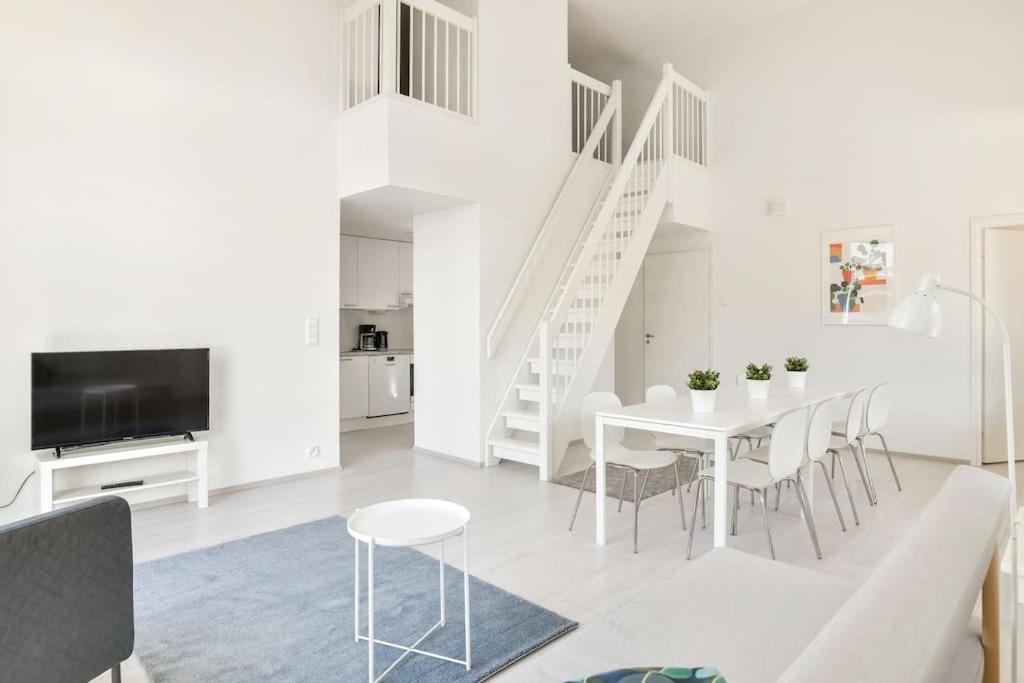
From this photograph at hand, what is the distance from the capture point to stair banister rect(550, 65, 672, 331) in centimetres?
486

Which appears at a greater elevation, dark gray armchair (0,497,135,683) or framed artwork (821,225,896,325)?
framed artwork (821,225,896,325)

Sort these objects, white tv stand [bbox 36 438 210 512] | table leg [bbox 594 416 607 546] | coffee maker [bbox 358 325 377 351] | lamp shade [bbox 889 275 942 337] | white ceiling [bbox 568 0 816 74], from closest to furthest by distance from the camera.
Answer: lamp shade [bbox 889 275 942 337]
table leg [bbox 594 416 607 546]
white tv stand [bbox 36 438 210 512]
white ceiling [bbox 568 0 816 74]
coffee maker [bbox 358 325 377 351]

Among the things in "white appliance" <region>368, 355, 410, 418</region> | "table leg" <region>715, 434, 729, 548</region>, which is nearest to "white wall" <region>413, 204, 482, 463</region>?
"white appliance" <region>368, 355, 410, 418</region>

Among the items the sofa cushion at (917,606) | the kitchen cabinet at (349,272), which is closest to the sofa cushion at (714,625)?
the sofa cushion at (917,606)

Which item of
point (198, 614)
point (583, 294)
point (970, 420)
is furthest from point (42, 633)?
point (970, 420)

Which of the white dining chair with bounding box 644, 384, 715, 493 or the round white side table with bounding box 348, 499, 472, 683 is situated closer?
the round white side table with bounding box 348, 499, 472, 683

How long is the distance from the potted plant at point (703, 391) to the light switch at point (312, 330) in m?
2.98

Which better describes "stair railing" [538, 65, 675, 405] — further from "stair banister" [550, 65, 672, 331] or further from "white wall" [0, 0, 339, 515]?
"white wall" [0, 0, 339, 515]

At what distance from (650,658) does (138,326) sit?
3831mm

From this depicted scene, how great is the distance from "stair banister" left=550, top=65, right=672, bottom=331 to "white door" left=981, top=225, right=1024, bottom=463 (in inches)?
120

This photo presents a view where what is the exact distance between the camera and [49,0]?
3.57 metres

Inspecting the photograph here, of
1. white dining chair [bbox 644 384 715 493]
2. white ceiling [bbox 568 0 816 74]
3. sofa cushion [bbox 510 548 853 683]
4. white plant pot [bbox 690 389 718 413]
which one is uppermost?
white ceiling [bbox 568 0 816 74]

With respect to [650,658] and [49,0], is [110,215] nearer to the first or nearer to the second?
[49,0]

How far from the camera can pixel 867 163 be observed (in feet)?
18.7
